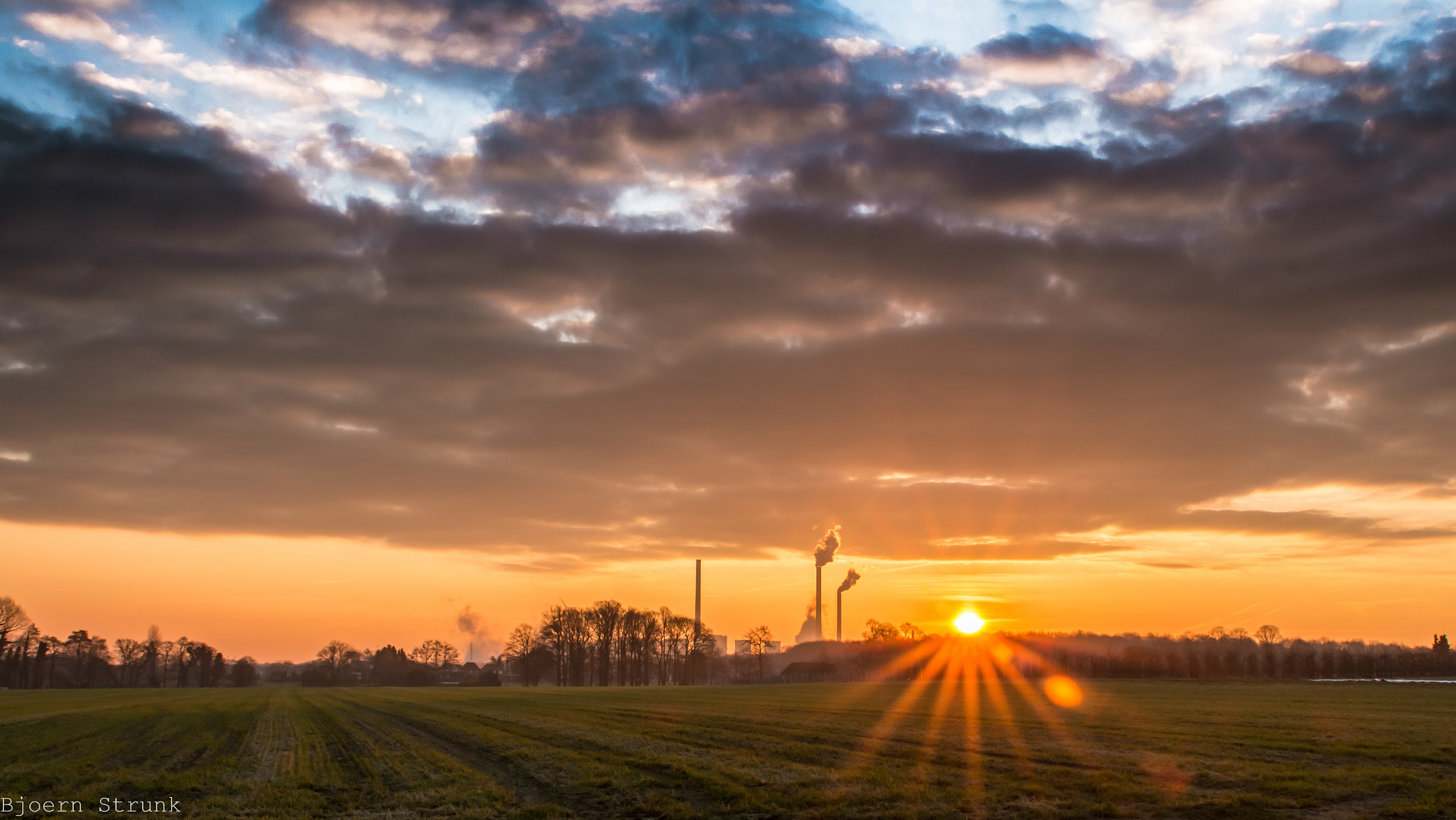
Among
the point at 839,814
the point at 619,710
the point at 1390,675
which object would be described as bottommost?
the point at 1390,675

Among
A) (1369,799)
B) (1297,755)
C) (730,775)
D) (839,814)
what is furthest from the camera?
(1297,755)

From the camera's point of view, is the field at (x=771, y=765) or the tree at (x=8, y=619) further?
the tree at (x=8, y=619)

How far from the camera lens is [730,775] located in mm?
25297

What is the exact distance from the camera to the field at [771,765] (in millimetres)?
21172

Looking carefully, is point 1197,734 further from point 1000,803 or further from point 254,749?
point 254,749

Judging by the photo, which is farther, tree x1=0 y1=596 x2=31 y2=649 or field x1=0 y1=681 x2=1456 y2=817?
tree x1=0 y1=596 x2=31 y2=649

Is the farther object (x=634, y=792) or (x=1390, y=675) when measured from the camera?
(x=1390, y=675)

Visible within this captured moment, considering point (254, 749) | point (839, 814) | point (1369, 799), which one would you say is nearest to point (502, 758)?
point (254, 749)

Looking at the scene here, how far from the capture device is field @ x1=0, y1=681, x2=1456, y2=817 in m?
21.2

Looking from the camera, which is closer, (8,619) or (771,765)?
(771,765)

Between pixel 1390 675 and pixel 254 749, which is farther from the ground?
pixel 254 749

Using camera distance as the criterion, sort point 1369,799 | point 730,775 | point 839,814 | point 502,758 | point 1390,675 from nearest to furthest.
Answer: point 839,814 < point 1369,799 < point 730,775 < point 502,758 < point 1390,675

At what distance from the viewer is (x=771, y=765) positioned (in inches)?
1091

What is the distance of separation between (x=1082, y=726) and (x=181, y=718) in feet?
168
